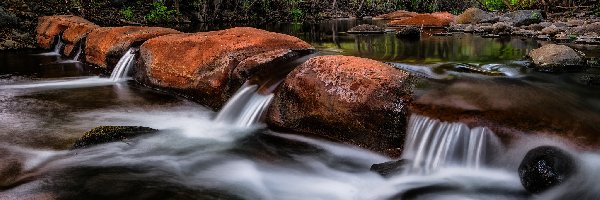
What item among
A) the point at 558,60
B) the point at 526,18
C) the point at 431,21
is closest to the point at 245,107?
the point at 558,60

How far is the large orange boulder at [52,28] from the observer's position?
13.4 m

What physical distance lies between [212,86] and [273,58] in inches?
41.1

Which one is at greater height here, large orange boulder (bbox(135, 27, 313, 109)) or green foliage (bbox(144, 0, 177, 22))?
green foliage (bbox(144, 0, 177, 22))

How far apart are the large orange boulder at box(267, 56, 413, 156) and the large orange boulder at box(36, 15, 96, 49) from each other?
10.2 meters

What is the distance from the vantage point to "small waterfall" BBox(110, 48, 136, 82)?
29.2 feet

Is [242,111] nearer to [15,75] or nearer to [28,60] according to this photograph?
[15,75]

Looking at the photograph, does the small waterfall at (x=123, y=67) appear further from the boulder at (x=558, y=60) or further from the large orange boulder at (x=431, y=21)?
the large orange boulder at (x=431, y=21)

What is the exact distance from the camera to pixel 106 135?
4980 mm

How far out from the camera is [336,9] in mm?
39594

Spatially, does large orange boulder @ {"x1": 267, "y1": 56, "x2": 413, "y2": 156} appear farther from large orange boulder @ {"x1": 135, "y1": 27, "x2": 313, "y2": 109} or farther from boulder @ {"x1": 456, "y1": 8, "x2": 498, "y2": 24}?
boulder @ {"x1": 456, "y1": 8, "x2": 498, "y2": 24}

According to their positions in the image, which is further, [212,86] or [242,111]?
[212,86]

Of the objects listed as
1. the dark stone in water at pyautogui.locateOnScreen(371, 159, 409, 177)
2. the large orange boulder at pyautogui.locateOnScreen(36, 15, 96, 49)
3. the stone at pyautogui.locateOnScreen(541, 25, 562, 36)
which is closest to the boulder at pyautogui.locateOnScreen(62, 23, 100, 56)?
the large orange boulder at pyautogui.locateOnScreen(36, 15, 96, 49)

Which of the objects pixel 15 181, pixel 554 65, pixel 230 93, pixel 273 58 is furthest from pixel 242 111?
pixel 554 65

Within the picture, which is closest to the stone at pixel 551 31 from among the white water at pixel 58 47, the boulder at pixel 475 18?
the boulder at pixel 475 18
